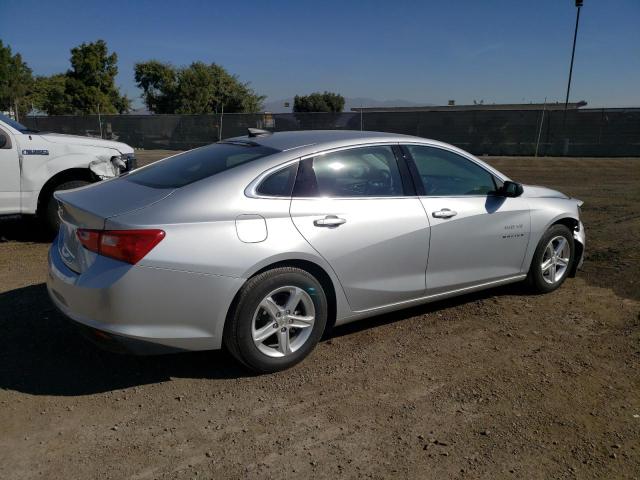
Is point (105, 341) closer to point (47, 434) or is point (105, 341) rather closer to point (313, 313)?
point (47, 434)

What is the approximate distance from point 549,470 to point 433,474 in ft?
1.88

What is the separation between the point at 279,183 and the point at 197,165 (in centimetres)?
72

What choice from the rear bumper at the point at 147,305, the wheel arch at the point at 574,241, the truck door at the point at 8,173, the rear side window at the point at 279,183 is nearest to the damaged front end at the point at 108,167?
the truck door at the point at 8,173

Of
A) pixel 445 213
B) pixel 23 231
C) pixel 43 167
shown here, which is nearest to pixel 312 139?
pixel 445 213

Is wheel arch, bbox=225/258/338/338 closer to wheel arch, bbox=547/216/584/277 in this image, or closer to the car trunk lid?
the car trunk lid

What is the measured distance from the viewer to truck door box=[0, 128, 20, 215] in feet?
22.2

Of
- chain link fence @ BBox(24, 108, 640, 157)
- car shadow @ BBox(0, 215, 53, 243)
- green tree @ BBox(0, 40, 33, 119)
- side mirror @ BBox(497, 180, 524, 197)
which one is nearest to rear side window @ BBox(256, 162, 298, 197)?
side mirror @ BBox(497, 180, 524, 197)

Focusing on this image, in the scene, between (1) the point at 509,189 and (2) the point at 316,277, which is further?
(1) the point at 509,189

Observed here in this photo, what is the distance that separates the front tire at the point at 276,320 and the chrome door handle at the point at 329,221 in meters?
0.33

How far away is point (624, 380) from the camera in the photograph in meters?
3.61

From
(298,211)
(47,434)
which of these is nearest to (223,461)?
(47,434)

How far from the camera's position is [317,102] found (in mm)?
75000

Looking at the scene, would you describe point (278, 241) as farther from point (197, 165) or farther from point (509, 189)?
point (509, 189)

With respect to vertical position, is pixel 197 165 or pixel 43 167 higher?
pixel 197 165
